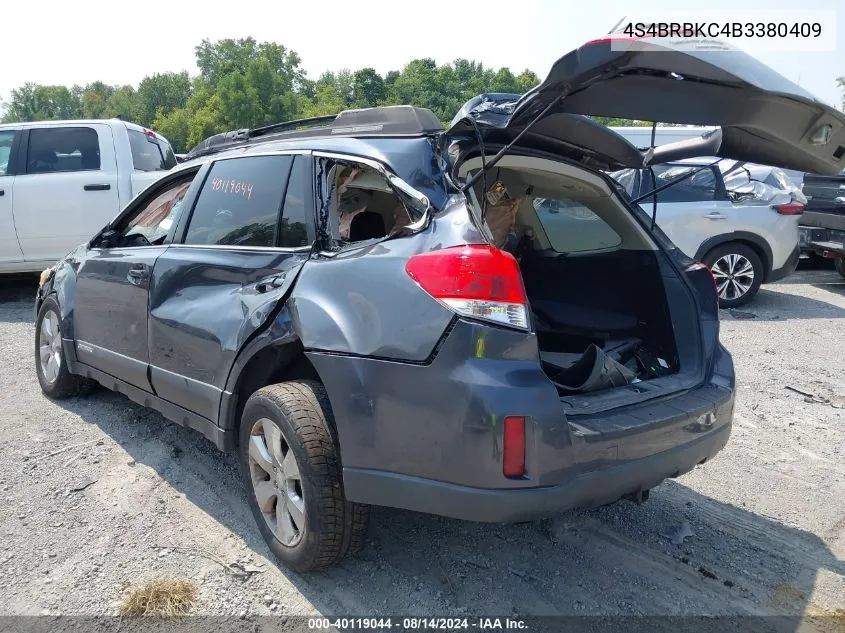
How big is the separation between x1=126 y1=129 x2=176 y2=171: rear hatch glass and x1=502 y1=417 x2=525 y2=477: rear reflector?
283 inches

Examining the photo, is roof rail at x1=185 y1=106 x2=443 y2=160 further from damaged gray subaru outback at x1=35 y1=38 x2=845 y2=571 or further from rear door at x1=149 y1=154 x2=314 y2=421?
rear door at x1=149 y1=154 x2=314 y2=421

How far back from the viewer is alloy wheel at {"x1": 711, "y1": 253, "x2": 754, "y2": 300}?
8523 millimetres

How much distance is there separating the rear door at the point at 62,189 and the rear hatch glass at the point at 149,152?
273 mm

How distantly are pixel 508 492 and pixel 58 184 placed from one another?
7479 mm

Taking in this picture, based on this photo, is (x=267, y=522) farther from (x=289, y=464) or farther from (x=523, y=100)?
(x=523, y=100)

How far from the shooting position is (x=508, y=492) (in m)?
2.30

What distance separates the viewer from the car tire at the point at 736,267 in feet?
28.0

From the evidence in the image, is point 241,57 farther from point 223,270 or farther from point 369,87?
point 223,270

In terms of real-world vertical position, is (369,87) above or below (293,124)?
above

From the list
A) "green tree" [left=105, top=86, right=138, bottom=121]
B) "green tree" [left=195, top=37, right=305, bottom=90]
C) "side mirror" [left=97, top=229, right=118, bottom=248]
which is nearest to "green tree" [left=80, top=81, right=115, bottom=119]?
"green tree" [left=105, top=86, right=138, bottom=121]

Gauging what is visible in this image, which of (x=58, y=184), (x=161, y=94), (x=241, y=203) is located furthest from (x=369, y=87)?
(x=241, y=203)

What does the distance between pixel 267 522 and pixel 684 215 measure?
7.04m

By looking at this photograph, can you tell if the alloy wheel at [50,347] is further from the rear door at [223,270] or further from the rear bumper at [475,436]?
the rear bumper at [475,436]

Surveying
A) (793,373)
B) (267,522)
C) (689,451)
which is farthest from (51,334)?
(793,373)
